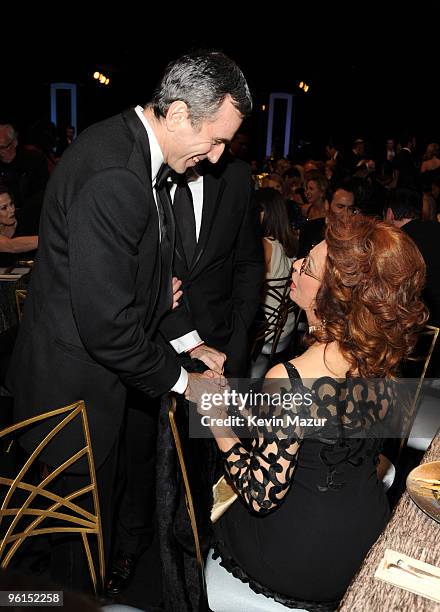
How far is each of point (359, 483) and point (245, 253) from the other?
45.9 inches

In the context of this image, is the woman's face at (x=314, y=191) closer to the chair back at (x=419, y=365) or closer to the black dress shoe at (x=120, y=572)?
the chair back at (x=419, y=365)

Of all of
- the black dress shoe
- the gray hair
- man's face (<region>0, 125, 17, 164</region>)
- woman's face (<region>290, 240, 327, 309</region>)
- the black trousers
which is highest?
the gray hair

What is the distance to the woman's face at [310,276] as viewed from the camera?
5.62 feet

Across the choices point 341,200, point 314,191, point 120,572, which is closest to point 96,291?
point 120,572

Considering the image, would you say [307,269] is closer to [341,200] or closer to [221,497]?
[221,497]

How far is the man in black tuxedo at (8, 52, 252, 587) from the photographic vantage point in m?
1.59

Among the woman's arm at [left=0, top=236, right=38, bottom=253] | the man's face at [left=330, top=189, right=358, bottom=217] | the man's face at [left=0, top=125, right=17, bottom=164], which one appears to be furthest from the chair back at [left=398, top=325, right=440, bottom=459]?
the man's face at [left=0, top=125, right=17, bottom=164]

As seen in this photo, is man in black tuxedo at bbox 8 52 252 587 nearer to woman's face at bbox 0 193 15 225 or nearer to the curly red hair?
the curly red hair

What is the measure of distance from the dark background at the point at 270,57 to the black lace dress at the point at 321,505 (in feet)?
33.1

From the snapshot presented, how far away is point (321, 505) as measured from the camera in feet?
5.45

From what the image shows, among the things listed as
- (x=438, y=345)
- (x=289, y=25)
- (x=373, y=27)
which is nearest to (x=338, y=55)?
(x=373, y=27)

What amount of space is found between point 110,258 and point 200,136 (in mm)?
440

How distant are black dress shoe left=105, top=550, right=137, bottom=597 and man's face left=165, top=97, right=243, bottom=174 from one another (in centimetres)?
152

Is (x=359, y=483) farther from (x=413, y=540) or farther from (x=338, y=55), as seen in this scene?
(x=338, y=55)
